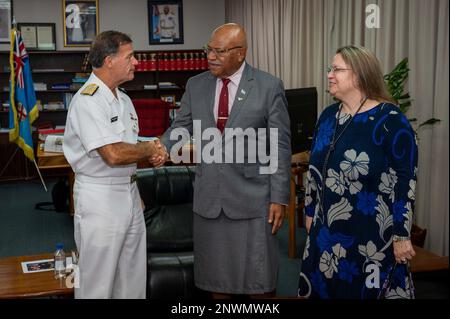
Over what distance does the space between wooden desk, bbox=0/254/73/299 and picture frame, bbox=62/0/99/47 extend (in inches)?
253

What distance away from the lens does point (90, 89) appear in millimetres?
2559

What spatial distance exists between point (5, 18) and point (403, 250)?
7.84m

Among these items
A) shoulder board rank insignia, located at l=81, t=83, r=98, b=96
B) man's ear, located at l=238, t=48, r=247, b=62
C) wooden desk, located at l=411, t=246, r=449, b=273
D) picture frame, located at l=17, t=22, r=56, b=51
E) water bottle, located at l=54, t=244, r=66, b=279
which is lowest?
wooden desk, located at l=411, t=246, r=449, b=273

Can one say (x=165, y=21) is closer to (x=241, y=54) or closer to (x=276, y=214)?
(x=241, y=54)

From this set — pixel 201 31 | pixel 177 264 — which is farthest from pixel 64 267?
pixel 201 31

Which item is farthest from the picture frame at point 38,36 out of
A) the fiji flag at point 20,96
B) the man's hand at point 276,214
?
the man's hand at point 276,214

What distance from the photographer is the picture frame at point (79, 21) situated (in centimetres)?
878

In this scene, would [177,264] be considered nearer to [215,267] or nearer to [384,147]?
[215,267]

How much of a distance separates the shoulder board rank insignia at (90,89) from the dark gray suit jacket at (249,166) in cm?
51

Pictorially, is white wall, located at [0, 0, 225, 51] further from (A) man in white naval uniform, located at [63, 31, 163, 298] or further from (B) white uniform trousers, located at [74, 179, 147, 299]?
(B) white uniform trousers, located at [74, 179, 147, 299]

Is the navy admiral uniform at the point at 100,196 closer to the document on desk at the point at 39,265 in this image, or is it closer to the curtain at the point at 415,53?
the document on desk at the point at 39,265

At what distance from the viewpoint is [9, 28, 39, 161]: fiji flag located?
21.3 feet

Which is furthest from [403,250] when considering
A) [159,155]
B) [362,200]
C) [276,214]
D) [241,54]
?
[159,155]

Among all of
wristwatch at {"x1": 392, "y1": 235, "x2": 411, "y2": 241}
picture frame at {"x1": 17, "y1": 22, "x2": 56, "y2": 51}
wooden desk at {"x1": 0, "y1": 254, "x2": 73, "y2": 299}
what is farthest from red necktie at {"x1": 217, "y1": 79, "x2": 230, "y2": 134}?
picture frame at {"x1": 17, "y1": 22, "x2": 56, "y2": 51}
